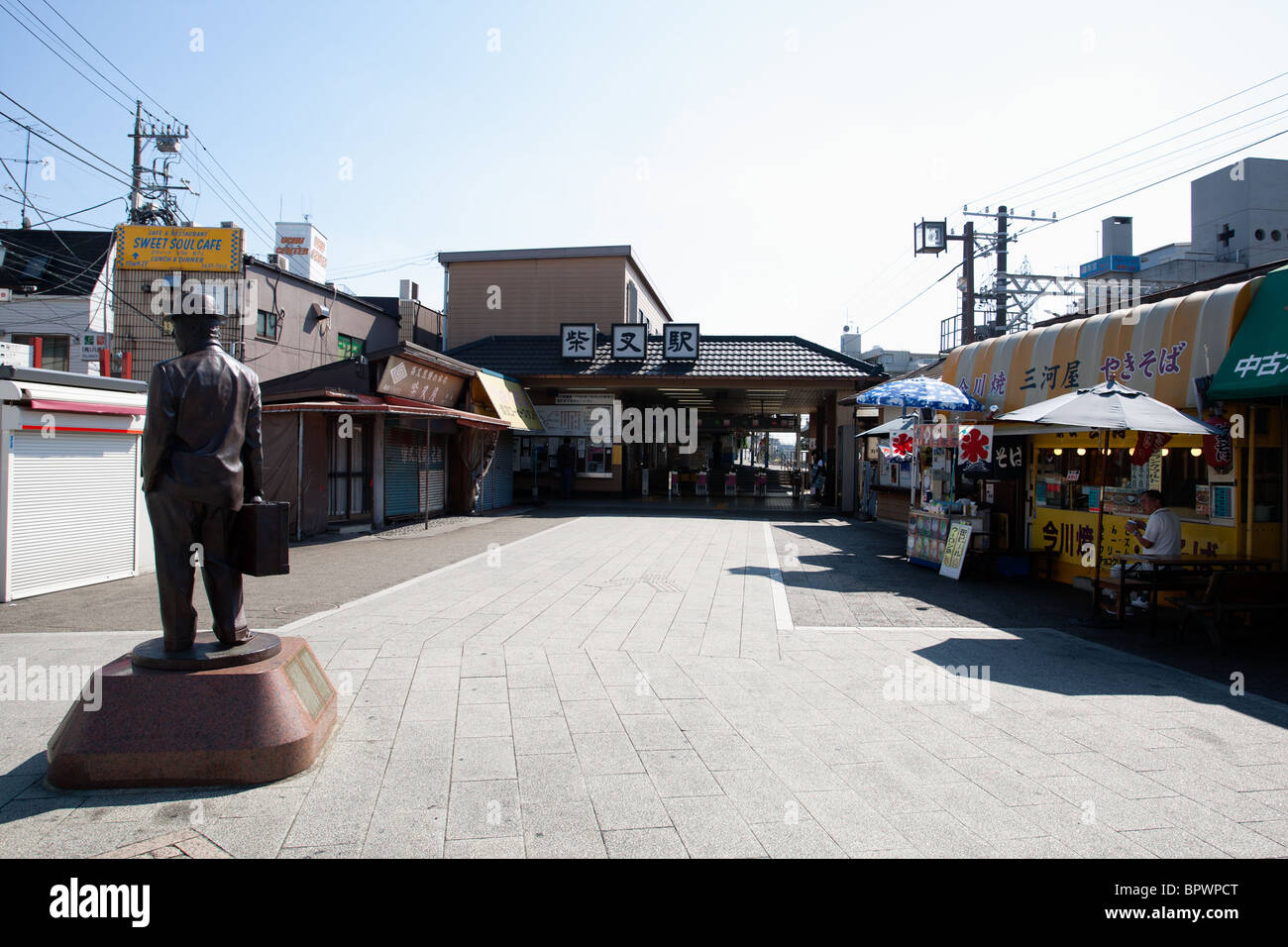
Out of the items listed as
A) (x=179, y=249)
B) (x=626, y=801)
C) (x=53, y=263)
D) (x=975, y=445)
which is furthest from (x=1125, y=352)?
(x=53, y=263)

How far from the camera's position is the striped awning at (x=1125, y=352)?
806 centimetres

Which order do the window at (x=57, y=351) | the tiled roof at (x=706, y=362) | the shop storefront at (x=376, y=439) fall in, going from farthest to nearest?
1. the window at (x=57, y=351)
2. the tiled roof at (x=706, y=362)
3. the shop storefront at (x=376, y=439)

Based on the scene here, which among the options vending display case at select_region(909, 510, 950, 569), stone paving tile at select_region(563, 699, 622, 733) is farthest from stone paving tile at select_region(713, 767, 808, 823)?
vending display case at select_region(909, 510, 950, 569)

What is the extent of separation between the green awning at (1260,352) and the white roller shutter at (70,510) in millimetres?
12902

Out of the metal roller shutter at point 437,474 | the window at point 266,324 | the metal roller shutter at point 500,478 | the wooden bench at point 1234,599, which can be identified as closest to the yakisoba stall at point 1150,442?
the wooden bench at point 1234,599

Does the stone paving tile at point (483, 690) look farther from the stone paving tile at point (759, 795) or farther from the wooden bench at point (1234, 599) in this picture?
the wooden bench at point (1234, 599)

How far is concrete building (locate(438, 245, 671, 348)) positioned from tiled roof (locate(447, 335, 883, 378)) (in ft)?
4.35

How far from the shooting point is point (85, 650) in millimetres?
6098

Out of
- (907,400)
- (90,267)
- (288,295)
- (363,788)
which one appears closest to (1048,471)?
(907,400)

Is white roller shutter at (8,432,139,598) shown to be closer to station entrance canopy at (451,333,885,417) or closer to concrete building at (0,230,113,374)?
station entrance canopy at (451,333,885,417)

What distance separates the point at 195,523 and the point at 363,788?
1745 millimetres

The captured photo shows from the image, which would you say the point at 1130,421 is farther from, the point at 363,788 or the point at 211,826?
the point at 211,826

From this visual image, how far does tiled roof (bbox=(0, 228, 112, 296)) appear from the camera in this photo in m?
25.9

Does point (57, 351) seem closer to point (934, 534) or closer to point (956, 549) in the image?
point (934, 534)
